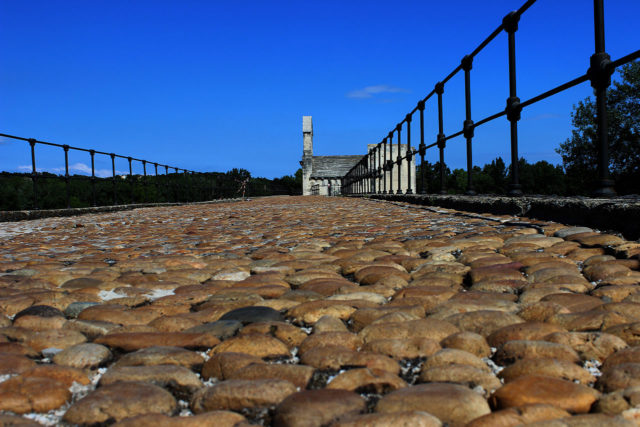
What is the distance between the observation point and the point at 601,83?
113 inches

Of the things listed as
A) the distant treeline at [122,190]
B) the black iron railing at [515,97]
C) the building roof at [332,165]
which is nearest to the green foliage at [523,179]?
the building roof at [332,165]

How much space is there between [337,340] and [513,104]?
327cm

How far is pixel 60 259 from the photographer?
2.86 meters

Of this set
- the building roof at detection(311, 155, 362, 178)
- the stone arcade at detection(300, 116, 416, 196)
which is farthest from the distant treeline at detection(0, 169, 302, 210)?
the building roof at detection(311, 155, 362, 178)

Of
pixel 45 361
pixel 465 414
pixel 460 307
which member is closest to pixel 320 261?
pixel 460 307

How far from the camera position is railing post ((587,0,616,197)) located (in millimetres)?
2855

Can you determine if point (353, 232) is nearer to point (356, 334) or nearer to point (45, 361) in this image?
point (356, 334)

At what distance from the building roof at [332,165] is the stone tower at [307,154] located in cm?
45

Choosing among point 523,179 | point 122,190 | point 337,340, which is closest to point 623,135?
point 122,190

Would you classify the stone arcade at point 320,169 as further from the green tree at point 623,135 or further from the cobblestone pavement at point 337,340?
the cobblestone pavement at point 337,340

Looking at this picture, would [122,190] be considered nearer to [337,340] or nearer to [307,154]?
[337,340]

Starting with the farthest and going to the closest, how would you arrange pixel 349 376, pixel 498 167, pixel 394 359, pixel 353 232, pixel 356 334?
pixel 498 167
pixel 353 232
pixel 356 334
pixel 394 359
pixel 349 376

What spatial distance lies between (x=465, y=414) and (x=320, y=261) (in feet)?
5.14

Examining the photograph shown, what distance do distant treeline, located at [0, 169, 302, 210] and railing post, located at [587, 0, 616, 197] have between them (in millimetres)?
8409
